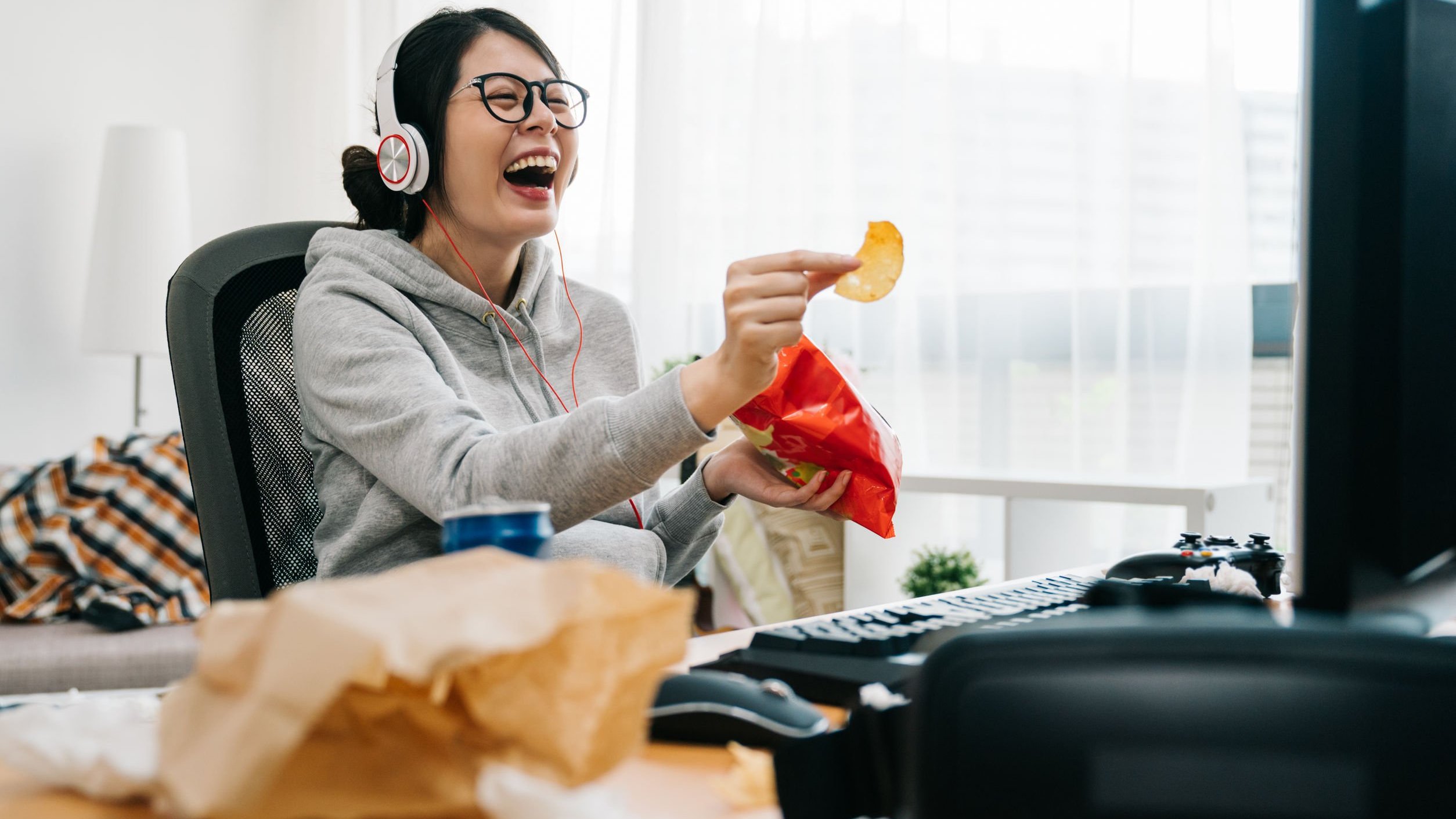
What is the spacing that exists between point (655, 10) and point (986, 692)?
3317mm

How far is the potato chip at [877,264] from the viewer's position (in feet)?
2.99

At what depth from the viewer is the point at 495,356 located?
1256 millimetres

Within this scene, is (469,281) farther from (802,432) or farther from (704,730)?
(704,730)

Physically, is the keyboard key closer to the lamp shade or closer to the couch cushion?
the couch cushion

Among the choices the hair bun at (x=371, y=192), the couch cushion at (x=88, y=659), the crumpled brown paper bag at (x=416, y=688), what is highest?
the hair bun at (x=371, y=192)

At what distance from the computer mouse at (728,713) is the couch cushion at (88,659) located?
181cm

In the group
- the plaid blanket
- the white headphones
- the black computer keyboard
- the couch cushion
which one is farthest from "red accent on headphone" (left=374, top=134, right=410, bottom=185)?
the plaid blanket

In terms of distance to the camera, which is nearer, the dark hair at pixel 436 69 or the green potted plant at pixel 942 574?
the dark hair at pixel 436 69

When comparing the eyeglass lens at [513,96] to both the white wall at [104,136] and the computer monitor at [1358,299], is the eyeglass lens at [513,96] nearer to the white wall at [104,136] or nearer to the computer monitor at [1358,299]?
the computer monitor at [1358,299]

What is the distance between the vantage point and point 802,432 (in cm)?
96

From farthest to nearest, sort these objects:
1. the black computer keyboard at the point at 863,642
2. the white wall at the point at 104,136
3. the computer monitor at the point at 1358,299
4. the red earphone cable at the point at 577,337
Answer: the white wall at the point at 104,136 → the red earphone cable at the point at 577,337 → the black computer keyboard at the point at 863,642 → the computer monitor at the point at 1358,299

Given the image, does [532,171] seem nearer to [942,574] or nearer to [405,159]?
[405,159]

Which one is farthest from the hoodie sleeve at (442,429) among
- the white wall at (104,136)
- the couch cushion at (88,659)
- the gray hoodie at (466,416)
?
the white wall at (104,136)

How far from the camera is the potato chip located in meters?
0.91
